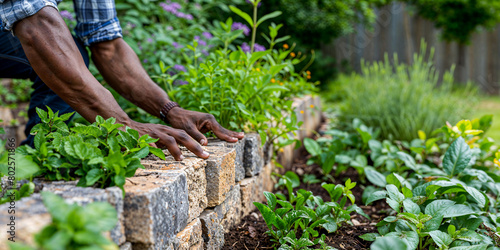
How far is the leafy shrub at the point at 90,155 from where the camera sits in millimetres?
985

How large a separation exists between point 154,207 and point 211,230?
44 centimetres

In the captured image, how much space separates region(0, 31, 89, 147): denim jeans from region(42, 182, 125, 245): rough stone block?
84 centimetres

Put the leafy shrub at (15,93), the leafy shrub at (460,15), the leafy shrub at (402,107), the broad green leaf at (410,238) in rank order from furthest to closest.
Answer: the leafy shrub at (460,15), the leafy shrub at (15,93), the leafy shrub at (402,107), the broad green leaf at (410,238)

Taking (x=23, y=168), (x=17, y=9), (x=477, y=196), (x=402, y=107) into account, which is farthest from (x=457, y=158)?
(x=17, y=9)

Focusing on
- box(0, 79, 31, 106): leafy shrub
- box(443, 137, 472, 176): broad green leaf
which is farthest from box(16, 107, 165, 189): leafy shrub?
box(0, 79, 31, 106): leafy shrub

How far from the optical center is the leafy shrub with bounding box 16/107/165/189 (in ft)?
3.23

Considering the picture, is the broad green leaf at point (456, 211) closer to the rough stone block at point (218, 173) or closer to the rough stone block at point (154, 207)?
the rough stone block at point (218, 173)

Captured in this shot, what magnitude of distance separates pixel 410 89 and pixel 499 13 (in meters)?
5.49

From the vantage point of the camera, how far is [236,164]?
1616 mm

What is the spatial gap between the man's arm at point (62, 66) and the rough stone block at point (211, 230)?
0.25 m

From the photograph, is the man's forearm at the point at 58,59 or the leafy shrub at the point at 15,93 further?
the leafy shrub at the point at 15,93

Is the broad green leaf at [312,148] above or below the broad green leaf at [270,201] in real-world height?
below

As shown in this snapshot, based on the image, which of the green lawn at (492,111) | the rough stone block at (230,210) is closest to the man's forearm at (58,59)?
the rough stone block at (230,210)

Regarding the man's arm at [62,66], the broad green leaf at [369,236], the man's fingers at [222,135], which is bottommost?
the broad green leaf at [369,236]
